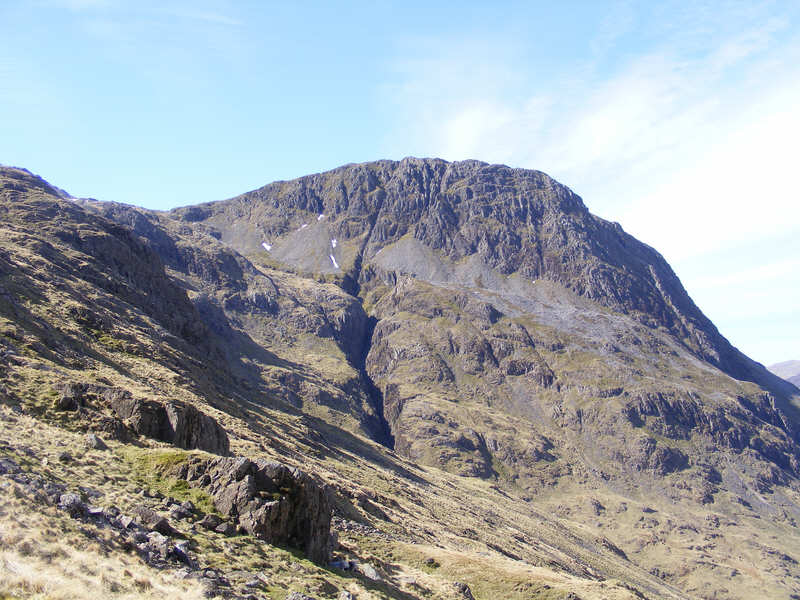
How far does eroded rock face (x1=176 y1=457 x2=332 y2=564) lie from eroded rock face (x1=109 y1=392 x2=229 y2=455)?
6963 millimetres

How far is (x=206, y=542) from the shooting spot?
82.4 ft

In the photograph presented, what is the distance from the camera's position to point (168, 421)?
38156 millimetres

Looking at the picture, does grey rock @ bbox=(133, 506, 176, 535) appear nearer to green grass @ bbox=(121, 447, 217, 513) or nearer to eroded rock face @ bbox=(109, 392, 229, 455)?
green grass @ bbox=(121, 447, 217, 513)

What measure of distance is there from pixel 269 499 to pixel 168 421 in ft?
Result: 40.8

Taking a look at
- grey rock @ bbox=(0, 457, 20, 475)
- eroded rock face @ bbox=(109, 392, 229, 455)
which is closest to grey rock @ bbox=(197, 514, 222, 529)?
grey rock @ bbox=(0, 457, 20, 475)

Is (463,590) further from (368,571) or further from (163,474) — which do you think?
(163,474)

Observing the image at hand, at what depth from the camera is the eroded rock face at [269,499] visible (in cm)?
2852

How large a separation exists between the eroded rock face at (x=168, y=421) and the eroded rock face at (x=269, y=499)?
6963 millimetres

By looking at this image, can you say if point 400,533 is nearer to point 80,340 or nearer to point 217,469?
point 217,469

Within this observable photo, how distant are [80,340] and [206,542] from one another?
4738 cm

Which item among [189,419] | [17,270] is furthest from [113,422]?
[17,270]

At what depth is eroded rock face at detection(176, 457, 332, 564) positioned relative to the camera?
28.5 m

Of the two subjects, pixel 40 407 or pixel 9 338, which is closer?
pixel 40 407

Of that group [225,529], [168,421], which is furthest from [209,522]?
[168,421]
